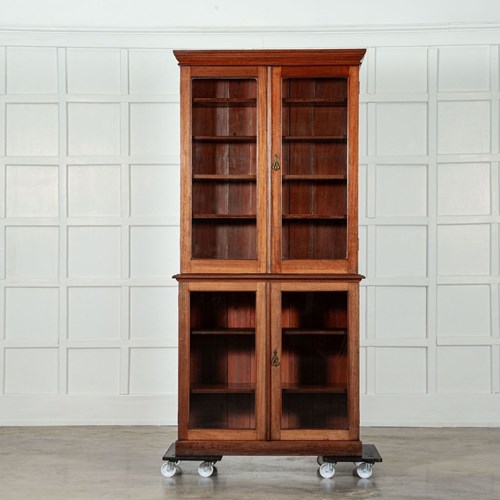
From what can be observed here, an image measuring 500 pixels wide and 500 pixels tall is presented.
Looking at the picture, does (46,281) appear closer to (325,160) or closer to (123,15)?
(123,15)

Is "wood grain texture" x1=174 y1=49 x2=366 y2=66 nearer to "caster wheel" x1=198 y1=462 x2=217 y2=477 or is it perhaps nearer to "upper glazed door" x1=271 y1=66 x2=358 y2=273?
"upper glazed door" x1=271 y1=66 x2=358 y2=273

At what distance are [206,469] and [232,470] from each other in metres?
0.22

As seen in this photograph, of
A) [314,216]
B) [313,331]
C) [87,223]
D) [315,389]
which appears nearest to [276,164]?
[314,216]

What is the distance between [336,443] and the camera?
14.1 feet

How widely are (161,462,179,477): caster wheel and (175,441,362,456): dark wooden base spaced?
81mm

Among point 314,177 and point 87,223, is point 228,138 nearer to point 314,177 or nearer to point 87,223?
point 314,177

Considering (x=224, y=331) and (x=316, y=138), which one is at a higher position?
(x=316, y=138)

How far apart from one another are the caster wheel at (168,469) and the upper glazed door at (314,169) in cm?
117

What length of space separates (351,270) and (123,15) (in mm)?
2605

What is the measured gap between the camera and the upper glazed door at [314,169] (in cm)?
435

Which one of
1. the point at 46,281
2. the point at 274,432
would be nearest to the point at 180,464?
the point at 274,432

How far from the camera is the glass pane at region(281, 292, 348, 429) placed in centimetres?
434

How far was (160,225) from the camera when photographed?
570 centimetres

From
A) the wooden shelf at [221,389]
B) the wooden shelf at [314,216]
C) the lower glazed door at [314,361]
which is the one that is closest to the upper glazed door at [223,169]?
the wooden shelf at [314,216]
